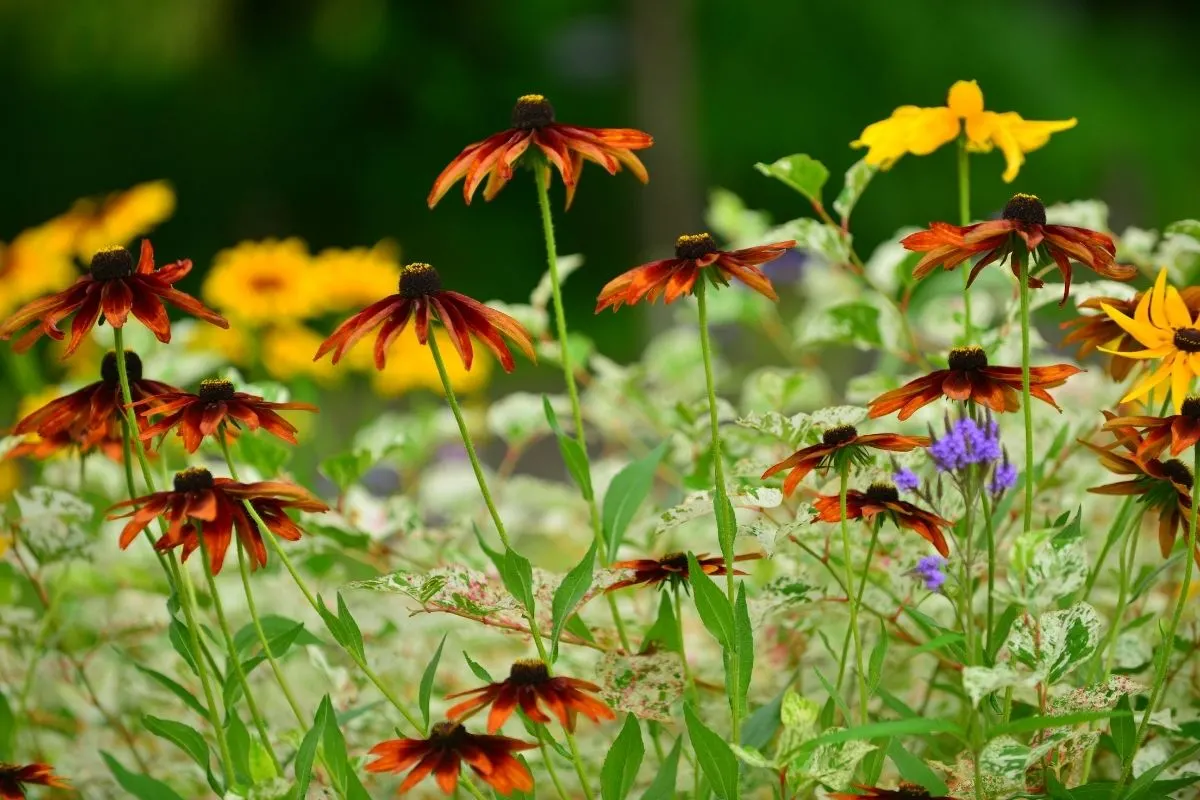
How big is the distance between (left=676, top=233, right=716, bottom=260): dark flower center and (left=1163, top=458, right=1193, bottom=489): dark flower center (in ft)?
0.99

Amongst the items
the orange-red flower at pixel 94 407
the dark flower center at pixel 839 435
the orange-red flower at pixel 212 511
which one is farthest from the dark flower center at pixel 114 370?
the dark flower center at pixel 839 435

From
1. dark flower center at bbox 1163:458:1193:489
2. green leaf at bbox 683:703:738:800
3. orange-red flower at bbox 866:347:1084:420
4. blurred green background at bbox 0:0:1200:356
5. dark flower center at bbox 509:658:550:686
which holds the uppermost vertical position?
blurred green background at bbox 0:0:1200:356

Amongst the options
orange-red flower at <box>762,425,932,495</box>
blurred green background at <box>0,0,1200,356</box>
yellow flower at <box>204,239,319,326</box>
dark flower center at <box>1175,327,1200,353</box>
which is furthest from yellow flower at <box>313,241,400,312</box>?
blurred green background at <box>0,0,1200,356</box>

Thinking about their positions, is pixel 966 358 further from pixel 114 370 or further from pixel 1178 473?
pixel 114 370

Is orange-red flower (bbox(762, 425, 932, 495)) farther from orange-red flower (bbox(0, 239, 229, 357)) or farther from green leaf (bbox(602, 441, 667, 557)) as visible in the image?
orange-red flower (bbox(0, 239, 229, 357))

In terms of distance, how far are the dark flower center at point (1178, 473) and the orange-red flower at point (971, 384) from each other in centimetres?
9

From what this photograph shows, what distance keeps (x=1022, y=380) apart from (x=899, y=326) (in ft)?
1.50

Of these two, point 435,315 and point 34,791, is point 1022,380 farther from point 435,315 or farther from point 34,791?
point 34,791

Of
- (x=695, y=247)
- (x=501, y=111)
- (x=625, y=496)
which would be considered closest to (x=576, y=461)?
(x=625, y=496)

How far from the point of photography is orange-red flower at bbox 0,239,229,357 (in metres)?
0.79

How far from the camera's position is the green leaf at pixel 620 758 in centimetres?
80

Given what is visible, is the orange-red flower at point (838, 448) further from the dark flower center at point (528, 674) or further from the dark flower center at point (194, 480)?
the dark flower center at point (194, 480)

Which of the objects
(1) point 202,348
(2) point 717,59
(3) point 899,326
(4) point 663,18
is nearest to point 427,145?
(2) point 717,59

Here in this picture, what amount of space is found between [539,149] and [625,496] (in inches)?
10.1
